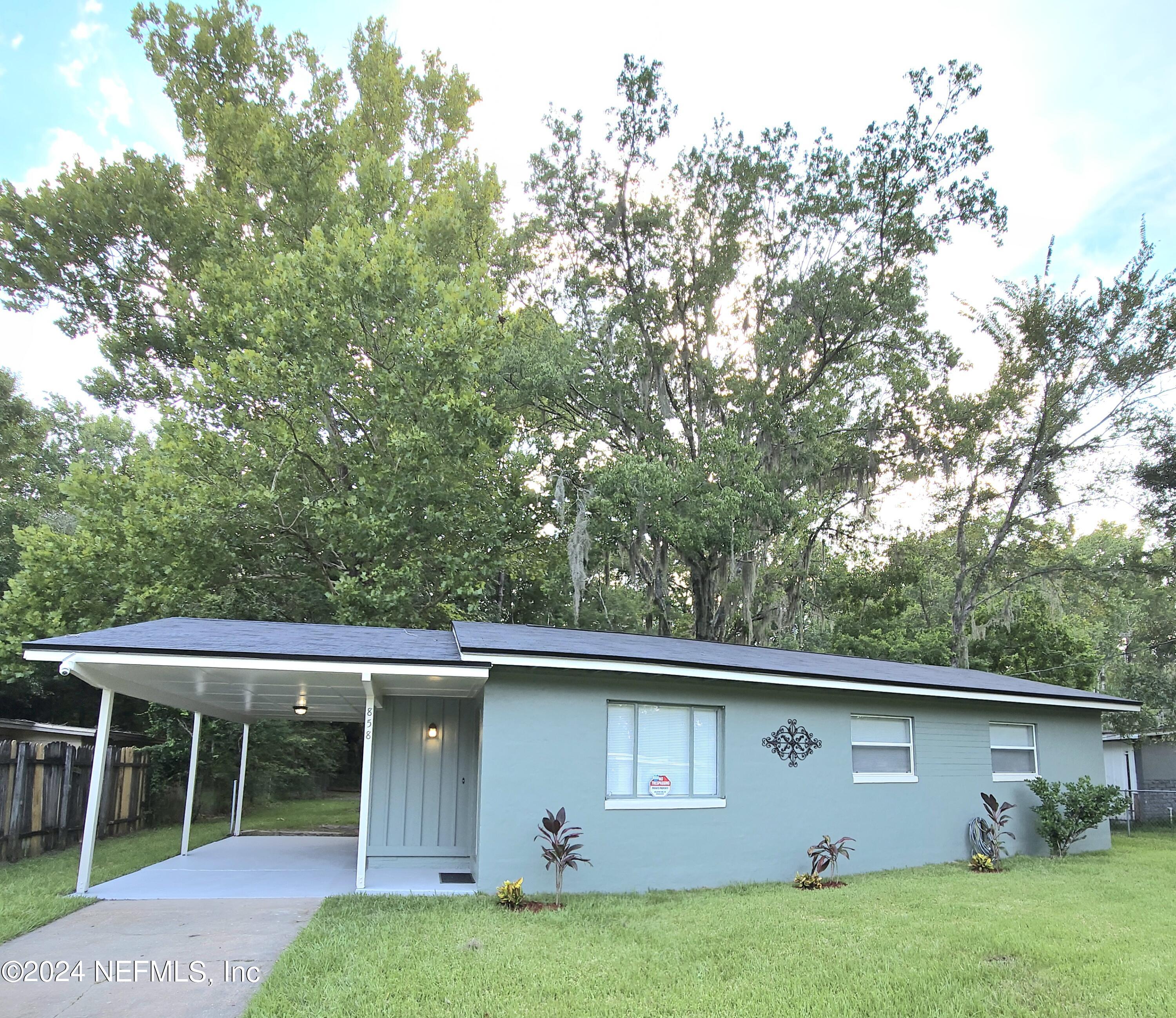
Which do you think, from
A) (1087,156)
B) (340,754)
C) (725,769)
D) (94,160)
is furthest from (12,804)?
(1087,156)

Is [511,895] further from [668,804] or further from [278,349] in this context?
[278,349]

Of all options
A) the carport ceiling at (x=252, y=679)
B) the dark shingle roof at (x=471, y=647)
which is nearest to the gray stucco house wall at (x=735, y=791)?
the dark shingle roof at (x=471, y=647)

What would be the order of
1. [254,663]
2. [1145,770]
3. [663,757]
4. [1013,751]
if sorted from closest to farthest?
[254,663], [663,757], [1013,751], [1145,770]

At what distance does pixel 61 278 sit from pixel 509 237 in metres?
10.8

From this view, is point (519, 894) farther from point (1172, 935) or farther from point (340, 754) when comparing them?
point (340, 754)

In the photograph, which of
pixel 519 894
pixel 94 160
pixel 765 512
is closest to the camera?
pixel 519 894

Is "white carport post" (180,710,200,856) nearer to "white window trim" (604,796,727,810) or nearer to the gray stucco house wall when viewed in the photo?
the gray stucco house wall

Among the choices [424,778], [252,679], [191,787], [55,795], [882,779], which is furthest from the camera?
[55,795]

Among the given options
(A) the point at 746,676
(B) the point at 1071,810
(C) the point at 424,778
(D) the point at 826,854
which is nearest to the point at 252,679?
(C) the point at 424,778

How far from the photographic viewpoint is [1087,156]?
1420cm

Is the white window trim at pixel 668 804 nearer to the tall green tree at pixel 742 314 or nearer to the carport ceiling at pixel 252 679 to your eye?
the carport ceiling at pixel 252 679

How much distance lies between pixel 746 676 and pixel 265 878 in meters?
5.76

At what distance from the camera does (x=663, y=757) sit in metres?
9.00

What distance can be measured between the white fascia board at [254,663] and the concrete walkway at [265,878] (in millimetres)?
2121
